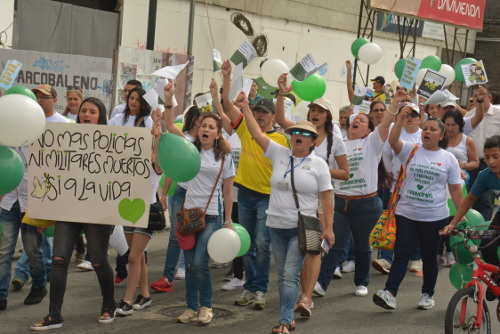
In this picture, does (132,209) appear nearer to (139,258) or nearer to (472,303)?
(139,258)

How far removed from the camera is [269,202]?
25.8 ft

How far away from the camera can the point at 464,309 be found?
22.8 ft

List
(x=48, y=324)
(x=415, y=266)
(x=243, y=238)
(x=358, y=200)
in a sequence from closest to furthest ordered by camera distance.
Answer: (x=48, y=324) < (x=243, y=238) < (x=358, y=200) < (x=415, y=266)

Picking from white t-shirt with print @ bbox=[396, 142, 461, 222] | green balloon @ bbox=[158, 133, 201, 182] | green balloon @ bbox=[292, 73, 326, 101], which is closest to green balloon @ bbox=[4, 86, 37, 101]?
green balloon @ bbox=[158, 133, 201, 182]

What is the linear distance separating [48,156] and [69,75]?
4.03 meters

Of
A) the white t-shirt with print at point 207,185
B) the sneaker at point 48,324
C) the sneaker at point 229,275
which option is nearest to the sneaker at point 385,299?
the white t-shirt with print at point 207,185

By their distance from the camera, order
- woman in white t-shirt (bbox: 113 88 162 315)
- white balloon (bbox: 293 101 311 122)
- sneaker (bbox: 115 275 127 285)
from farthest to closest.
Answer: white balloon (bbox: 293 101 311 122) < sneaker (bbox: 115 275 127 285) < woman in white t-shirt (bbox: 113 88 162 315)

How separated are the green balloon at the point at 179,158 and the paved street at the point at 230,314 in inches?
51.2

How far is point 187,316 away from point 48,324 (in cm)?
120

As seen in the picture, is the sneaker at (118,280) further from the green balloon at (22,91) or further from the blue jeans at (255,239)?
the green balloon at (22,91)

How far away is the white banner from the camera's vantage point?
294 inches

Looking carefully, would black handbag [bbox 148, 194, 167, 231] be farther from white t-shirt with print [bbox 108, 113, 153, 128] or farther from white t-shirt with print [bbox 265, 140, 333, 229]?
white t-shirt with print [bbox 265, 140, 333, 229]

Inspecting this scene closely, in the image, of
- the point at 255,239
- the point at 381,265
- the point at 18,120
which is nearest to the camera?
the point at 18,120

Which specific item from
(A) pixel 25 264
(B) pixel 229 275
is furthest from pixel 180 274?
(A) pixel 25 264
